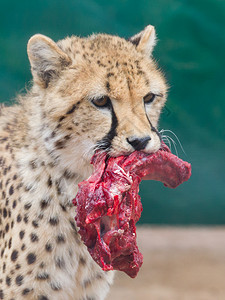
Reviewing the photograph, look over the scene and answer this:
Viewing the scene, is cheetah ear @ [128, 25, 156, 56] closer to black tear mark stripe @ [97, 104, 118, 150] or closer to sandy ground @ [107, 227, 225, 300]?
black tear mark stripe @ [97, 104, 118, 150]

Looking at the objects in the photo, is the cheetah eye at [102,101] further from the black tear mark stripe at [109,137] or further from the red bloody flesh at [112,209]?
the red bloody flesh at [112,209]

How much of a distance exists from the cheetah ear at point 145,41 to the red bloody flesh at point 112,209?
1.76 feet

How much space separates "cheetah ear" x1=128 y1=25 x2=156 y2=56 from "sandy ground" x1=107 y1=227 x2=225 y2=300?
195 centimetres

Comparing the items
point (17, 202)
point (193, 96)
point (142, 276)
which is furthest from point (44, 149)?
point (193, 96)

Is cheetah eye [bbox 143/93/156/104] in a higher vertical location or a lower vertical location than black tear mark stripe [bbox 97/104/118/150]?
higher

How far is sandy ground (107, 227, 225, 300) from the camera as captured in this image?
3.88m

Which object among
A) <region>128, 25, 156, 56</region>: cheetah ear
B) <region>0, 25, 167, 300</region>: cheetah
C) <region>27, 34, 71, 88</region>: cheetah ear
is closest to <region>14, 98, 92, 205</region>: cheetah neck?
<region>0, 25, 167, 300</region>: cheetah

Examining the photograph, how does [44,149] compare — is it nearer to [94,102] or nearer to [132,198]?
[94,102]

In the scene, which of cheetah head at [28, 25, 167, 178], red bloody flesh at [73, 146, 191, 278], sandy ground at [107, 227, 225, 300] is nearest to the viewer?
red bloody flesh at [73, 146, 191, 278]

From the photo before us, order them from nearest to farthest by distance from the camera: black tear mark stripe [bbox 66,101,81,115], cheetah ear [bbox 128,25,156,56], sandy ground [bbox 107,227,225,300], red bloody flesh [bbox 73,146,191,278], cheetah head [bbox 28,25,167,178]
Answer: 1. red bloody flesh [bbox 73,146,191,278]
2. cheetah head [bbox 28,25,167,178]
3. black tear mark stripe [bbox 66,101,81,115]
4. cheetah ear [bbox 128,25,156,56]
5. sandy ground [bbox 107,227,225,300]

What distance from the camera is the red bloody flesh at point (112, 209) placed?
188cm

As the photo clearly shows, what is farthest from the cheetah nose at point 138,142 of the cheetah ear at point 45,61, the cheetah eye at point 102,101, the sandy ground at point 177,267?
the sandy ground at point 177,267

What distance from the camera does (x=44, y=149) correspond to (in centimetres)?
219

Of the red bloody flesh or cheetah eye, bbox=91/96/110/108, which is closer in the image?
the red bloody flesh
